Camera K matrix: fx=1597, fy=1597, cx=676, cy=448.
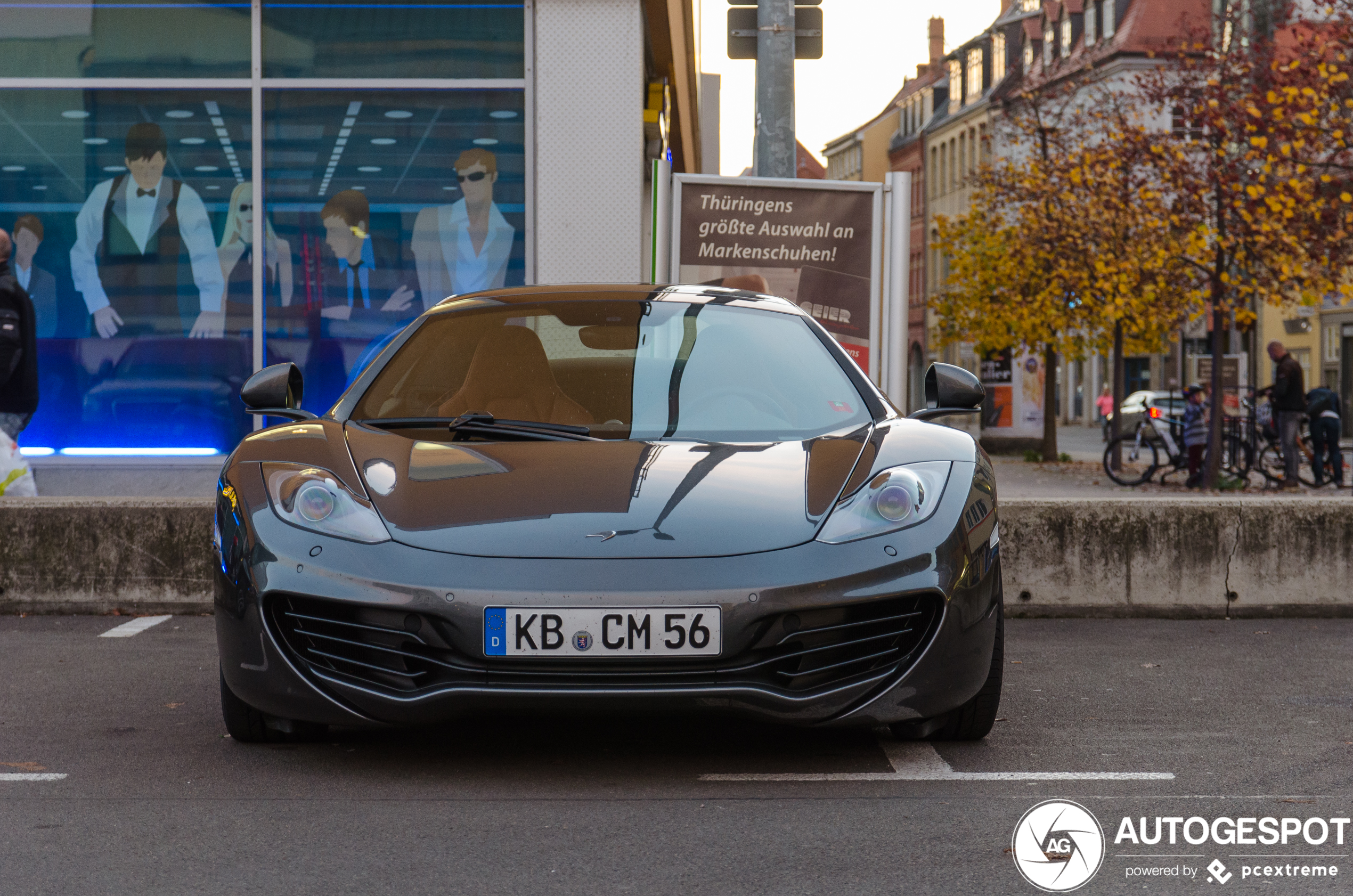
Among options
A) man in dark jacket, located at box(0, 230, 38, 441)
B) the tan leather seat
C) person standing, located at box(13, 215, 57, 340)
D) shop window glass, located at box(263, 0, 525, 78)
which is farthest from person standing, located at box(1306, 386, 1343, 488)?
the tan leather seat

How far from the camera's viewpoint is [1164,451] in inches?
795

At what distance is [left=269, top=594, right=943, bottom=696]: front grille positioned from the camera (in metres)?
3.65

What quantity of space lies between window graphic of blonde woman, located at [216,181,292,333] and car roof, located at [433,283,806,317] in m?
6.98

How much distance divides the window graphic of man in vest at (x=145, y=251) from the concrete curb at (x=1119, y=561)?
5.18 metres

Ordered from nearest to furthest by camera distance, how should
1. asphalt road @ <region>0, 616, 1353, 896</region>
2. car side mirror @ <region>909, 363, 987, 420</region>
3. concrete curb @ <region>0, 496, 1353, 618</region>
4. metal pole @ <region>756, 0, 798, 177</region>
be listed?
asphalt road @ <region>0, 616, 1353, 896</region>
car side mirror @ <region>909, 363, 987, 420</region>
concrete curb @ <region>0, 496, 1353, 618</region>
metal pole @ <region>756, 0, 798, 177</region>

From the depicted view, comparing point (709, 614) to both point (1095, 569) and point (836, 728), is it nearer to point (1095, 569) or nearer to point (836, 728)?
point (836, 728)

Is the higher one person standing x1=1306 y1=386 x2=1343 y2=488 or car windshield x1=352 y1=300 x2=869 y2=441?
car windshield x1=352 y1=300 x2=869 y2=441

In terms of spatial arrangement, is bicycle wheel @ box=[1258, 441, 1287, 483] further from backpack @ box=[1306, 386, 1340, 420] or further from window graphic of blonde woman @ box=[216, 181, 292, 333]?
window graphic of blonde woman @ box=[216, 181, 292, 333]

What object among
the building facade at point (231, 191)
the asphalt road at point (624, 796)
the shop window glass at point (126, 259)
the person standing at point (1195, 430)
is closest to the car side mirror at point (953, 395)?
the asphalt road at point (624, 796)

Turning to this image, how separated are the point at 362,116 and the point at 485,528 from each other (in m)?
8.90

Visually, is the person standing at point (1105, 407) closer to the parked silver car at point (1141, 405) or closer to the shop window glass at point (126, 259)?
the parked silver car at point (1141, 405)

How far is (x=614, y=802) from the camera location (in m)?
3.67

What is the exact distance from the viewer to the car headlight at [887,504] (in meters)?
3.82

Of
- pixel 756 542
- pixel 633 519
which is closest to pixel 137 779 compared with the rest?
pixel 633 519
